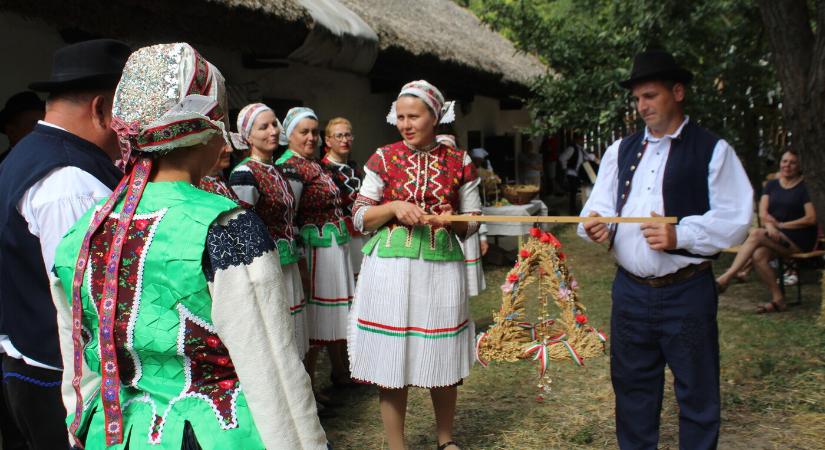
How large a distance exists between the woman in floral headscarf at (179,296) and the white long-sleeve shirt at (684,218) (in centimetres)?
186

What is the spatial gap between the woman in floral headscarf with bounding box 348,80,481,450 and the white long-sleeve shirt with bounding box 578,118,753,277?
2.21 feet

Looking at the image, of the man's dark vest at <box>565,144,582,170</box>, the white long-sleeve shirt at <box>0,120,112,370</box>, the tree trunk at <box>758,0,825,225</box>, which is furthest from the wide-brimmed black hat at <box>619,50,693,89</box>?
the man's dark vest at <box>565,144,582,170</box>

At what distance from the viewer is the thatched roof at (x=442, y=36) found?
7.75m

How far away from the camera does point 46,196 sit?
196cm

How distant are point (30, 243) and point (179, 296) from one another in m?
0.86

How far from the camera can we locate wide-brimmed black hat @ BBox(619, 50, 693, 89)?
115 inches

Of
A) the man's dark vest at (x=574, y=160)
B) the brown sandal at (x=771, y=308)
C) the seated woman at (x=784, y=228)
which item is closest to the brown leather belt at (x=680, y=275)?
the brown sandal at (x=771, y=308)

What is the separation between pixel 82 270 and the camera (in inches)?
60.3

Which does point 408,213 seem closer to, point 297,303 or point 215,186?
point 215,186

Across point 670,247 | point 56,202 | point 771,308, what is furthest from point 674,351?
point 771,308

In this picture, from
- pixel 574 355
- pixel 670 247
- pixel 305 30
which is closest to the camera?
pixel 670 247

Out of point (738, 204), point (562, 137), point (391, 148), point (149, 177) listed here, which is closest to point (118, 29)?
point (391, 148)

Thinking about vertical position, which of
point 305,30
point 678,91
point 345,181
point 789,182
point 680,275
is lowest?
point 680,275

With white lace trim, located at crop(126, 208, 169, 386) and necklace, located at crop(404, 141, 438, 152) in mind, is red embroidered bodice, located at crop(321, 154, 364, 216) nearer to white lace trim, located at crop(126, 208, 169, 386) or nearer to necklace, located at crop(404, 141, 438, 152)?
necklace, located at crop(404, 141, 438, 152)
